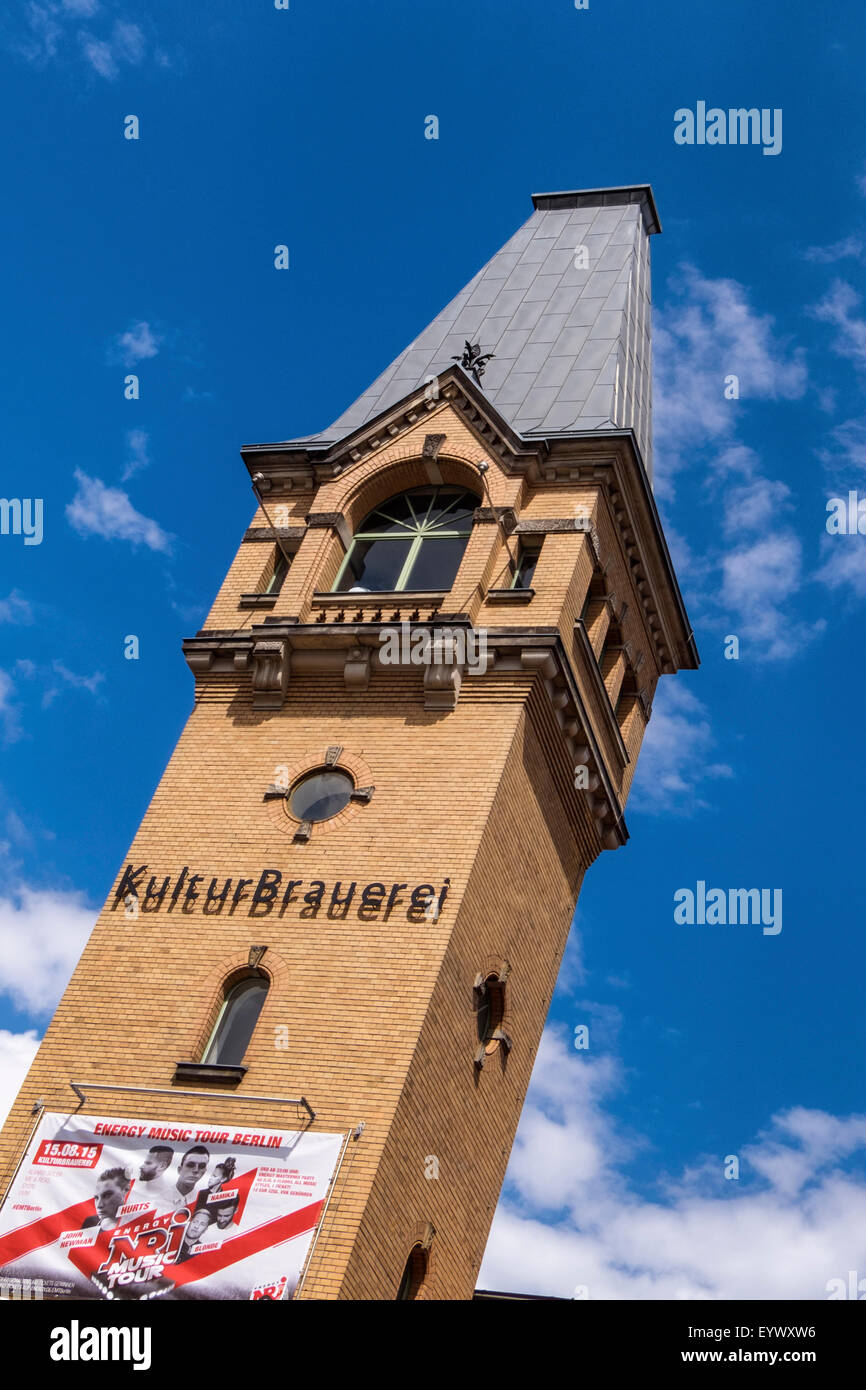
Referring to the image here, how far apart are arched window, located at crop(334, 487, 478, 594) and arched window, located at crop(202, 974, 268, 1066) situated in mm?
7645

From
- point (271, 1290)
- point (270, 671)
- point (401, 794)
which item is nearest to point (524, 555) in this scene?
point (270, 671)

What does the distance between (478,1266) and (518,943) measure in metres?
4.92

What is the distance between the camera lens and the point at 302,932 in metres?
24.1

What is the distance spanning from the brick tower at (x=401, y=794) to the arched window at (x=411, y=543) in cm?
6

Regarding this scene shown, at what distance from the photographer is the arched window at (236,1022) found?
23297 mm

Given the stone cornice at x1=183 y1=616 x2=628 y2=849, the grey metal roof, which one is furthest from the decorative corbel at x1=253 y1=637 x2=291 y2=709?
the grey metal roof

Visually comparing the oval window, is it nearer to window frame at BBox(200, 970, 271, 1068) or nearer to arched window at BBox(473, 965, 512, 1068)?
window frame at BBox(200, 970, 271, 1068)

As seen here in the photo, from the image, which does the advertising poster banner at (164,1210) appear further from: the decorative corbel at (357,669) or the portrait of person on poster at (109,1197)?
the decorative corbel at (357,669)

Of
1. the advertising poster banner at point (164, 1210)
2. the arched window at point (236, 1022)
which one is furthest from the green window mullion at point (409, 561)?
the advertising poster banner at point (164, 1210)

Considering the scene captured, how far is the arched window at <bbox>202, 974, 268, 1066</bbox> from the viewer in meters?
23.3

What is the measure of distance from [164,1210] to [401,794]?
23.7 feet

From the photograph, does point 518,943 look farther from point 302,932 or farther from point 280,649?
point 280,649
